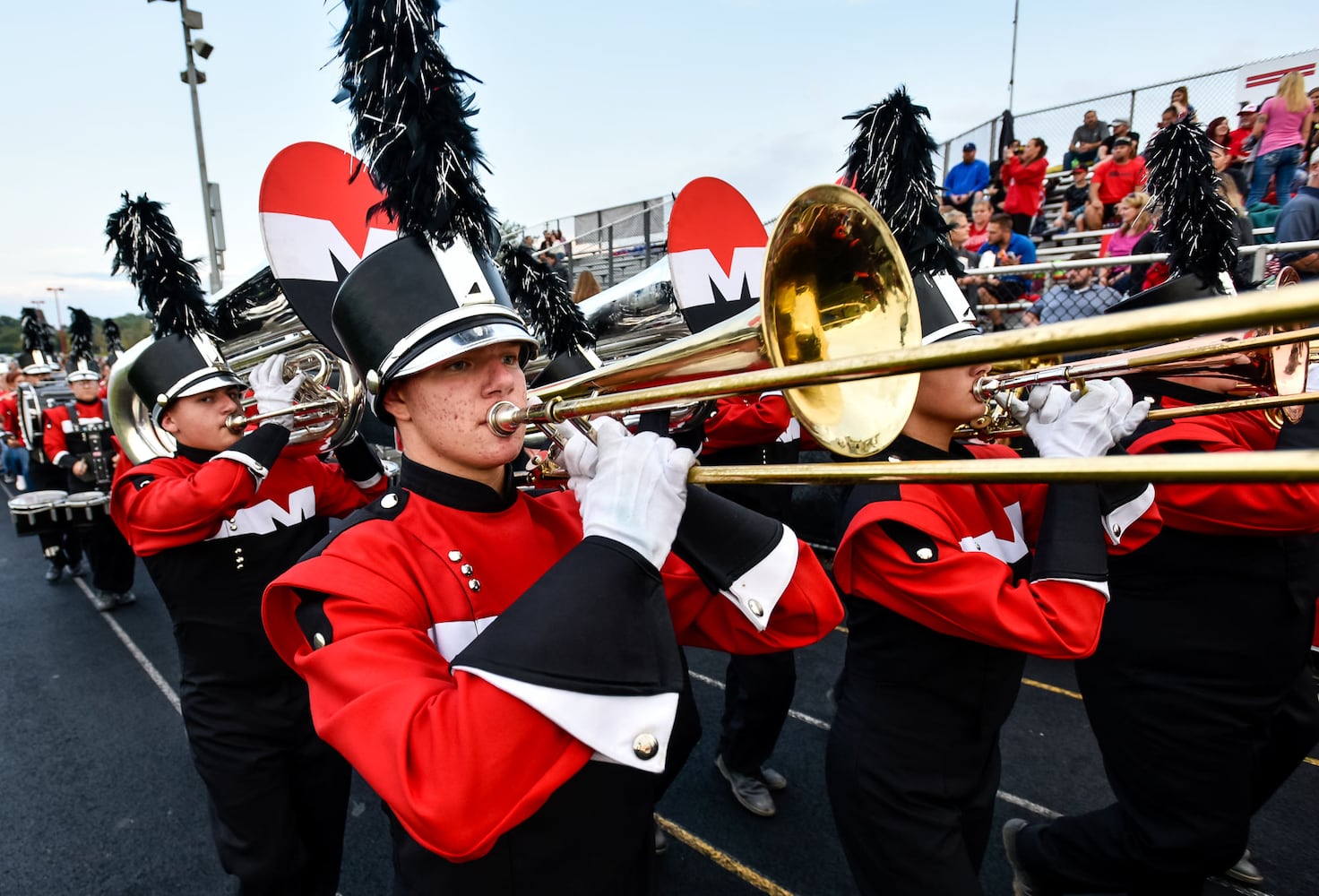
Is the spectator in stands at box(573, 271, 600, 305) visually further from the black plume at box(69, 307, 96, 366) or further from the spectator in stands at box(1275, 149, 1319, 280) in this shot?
the black plume at box(69, 307, 96, 366)

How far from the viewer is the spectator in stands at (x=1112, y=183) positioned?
8.98m

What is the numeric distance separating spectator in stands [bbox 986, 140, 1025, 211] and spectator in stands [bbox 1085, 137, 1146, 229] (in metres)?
1.38

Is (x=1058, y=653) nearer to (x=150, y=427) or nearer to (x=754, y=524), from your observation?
(x=754, y=524)

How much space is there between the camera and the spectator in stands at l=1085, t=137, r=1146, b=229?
8984mm

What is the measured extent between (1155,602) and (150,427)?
4094 millimetres

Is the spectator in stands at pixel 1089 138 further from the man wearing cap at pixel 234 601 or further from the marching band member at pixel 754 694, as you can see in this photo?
the man wearing cap at pixel 234 601

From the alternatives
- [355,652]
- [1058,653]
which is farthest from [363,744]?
[1058,653]

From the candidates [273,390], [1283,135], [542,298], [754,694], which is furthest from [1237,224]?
[1283,135]

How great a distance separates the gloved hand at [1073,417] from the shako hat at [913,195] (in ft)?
0.97

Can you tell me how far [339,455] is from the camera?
3.28m

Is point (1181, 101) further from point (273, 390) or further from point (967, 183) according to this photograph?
point (273, 390)

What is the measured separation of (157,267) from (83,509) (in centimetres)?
397

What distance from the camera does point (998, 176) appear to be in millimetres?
11945

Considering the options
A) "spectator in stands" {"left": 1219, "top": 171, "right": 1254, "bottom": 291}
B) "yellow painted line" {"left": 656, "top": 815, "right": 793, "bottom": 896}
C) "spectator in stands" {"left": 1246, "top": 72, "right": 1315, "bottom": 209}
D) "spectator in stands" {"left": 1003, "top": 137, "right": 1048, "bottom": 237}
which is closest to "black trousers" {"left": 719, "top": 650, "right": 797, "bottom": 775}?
"yellow painted line" {"left": 656, "top": 815, "right": 793, "bottom": 896}
